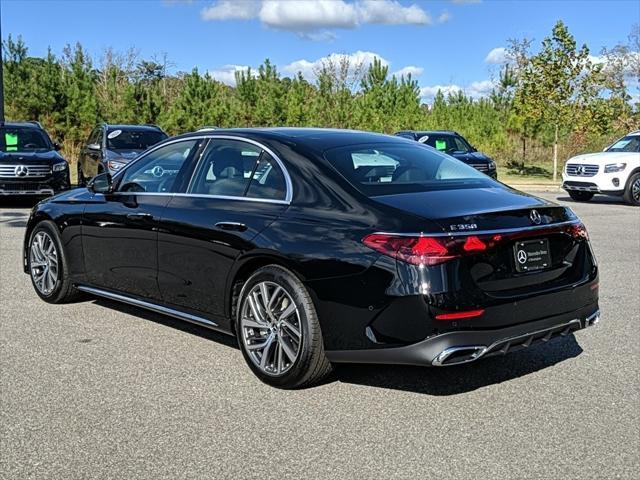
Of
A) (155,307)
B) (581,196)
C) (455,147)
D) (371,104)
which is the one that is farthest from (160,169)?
(371,104)

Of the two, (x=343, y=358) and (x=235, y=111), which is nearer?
(x=343, y=358)

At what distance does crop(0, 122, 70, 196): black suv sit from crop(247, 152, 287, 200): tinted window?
11.9m

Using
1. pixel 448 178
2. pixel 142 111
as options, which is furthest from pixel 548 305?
pixel 142 111

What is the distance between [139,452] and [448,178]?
2.65m

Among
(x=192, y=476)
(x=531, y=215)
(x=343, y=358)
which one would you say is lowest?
(x=192, y=476)

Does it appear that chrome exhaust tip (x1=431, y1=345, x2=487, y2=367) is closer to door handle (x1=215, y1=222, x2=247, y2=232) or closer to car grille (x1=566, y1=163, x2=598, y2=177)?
door handle (x1=215, y1=222, x2=247, y2=232)

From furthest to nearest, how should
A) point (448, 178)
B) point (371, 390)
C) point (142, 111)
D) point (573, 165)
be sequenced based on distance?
point (142, 111)
point (573, 165)
point (448, 178)
point (371, 390)

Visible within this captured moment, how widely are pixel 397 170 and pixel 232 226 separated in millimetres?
1135

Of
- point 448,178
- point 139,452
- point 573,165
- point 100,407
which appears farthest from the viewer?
point 573,165

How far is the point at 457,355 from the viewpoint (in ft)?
13.9

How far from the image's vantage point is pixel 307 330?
15.1ft

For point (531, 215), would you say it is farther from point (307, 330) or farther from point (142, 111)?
point (142, 111)

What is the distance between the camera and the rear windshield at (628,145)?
19.1 meters

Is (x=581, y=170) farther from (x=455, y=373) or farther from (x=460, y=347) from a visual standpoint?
(x=460, y=347)
